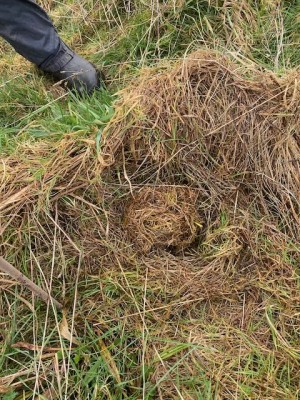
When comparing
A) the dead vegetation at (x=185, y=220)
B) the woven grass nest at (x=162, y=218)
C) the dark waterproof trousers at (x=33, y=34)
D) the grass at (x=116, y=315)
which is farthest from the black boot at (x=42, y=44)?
the woven grass nest at (x=162, y=218)

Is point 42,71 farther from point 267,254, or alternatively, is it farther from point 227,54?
point 267,254

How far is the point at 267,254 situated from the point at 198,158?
0.39m

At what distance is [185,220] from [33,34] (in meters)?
0.99

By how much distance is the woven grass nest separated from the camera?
1.44 meters

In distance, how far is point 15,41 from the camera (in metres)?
1.81

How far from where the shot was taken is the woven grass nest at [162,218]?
1.44 meters

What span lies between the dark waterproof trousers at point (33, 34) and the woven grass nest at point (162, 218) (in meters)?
0.77

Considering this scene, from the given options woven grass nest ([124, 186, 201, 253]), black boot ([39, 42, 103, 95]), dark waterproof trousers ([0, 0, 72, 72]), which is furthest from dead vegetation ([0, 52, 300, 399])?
dark waterproof trousers ([0, 0, 72, 72])

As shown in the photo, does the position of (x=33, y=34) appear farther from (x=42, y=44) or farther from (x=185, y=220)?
(x=185, y=220)

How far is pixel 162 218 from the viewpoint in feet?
4.80

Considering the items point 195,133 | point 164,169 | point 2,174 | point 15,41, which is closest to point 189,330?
point 164,169

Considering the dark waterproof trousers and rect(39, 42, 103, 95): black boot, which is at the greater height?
the dark waterproof trousers

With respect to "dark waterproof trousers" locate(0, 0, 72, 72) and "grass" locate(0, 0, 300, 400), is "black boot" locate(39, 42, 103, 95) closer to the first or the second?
"dark waterproof trousers" locate(0, 0, 72, 72)

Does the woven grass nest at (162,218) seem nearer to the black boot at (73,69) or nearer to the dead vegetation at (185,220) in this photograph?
the dead vegetation at (185,220)
